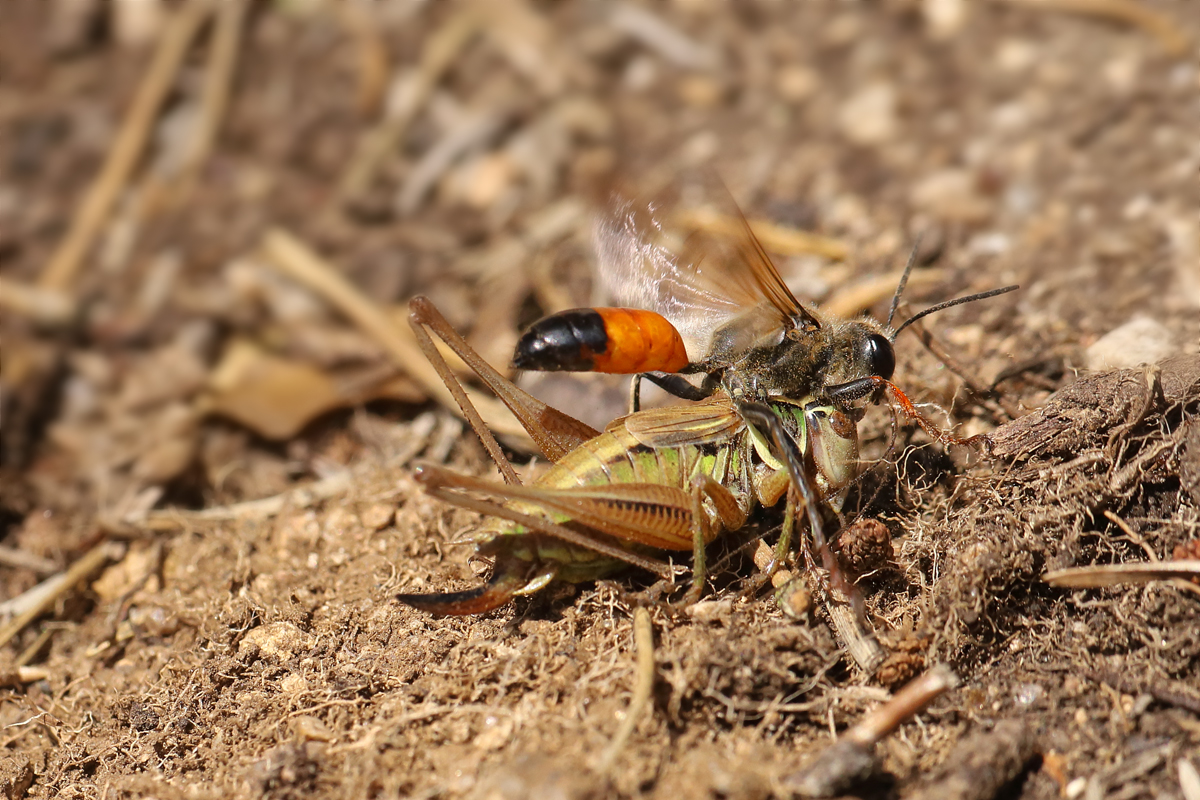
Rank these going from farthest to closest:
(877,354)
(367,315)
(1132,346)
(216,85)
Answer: (216,85) → (367,315) → (1132,346) → (877,354)

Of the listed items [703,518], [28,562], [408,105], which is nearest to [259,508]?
[28,562]

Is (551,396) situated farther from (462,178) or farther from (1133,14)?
(1133,14)

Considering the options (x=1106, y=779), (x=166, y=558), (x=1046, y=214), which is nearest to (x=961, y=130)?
(x=1046, y=214)

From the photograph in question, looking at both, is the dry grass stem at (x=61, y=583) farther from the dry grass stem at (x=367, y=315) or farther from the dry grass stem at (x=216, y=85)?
the dry grass stem at (x=216, y=85)

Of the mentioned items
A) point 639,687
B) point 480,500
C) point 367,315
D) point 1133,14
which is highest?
point 1133,14

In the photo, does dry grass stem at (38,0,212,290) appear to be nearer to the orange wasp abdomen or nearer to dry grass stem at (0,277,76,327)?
dry grass stem at (0,277,76,327)

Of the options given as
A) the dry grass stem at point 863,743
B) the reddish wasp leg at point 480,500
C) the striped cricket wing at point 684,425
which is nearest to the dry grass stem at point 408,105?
the striped cricket wing at point 684,425

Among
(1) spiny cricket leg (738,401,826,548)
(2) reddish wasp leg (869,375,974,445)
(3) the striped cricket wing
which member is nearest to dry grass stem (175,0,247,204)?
(3) the striped cricket wing
